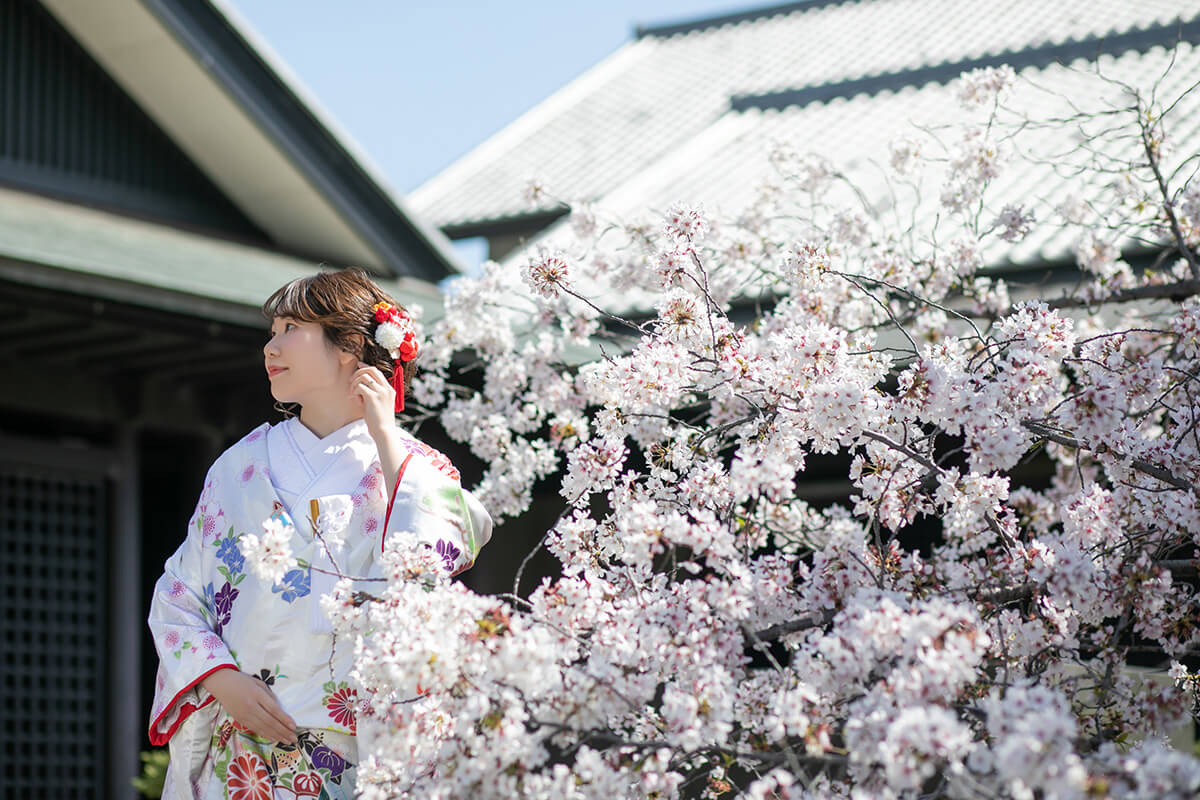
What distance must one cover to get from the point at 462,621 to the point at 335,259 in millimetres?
6113

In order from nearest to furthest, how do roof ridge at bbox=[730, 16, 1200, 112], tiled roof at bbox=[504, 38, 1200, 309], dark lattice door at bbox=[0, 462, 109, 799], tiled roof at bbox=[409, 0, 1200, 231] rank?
1. dark lattice door at bbox=[0, 462, 109, 799]
2. tiled roof at bbox=[504, 38, 1200, 309]
3. roof ridge at bbox=[730, 16, 1200, 112]
4. tiled roof at bbox=[409, 0, 1200, 231]

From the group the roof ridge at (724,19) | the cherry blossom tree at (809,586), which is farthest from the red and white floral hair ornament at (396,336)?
the roof ridge at (724,19)

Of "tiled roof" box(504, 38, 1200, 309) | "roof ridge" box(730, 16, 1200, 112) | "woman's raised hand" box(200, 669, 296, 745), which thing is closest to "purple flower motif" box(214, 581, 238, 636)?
"woman's raised hand" box(200, 669, 296, 745)

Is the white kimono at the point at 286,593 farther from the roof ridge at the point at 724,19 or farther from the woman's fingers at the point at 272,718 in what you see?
the roof ridge at the point at 724,19

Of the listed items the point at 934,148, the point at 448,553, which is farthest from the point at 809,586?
the point at 934,148

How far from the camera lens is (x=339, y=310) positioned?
8.77ft

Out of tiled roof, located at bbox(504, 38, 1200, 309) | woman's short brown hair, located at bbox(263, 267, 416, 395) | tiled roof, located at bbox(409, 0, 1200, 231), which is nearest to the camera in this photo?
woman's short brown hair, located at bbox(263, 267, 416, 395)

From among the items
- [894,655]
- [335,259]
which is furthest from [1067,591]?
[335,259]

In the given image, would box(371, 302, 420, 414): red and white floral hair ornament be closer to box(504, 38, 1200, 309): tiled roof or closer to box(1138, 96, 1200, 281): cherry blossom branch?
box(1138, 96, 1200, 281): cherry blossom branch

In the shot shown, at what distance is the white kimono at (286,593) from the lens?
248 centimetres

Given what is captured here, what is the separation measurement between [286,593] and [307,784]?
0.36 metres

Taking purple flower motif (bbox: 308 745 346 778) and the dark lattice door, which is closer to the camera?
purple flower motif (bbox: 308 745 346 778)

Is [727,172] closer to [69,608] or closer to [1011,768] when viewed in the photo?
[69,608]

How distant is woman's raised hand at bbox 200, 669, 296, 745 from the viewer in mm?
2443
